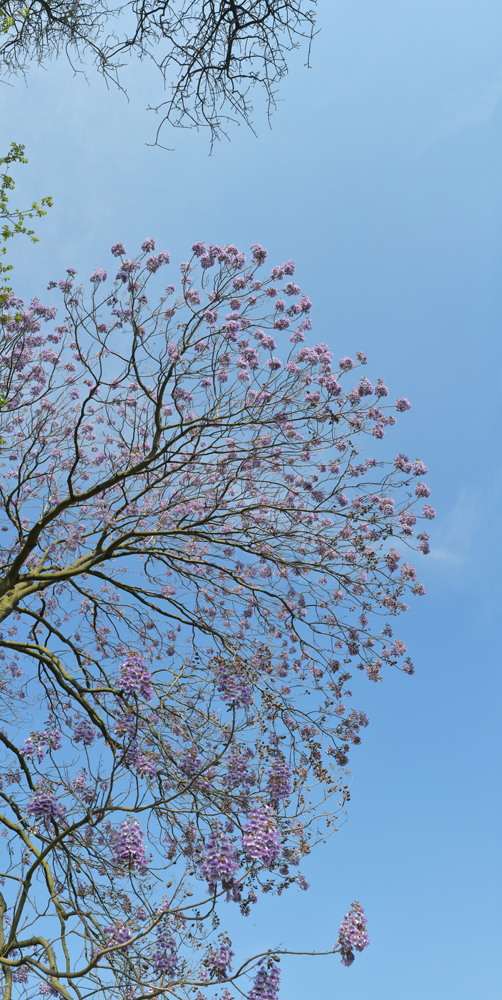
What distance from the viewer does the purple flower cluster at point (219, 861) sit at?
369 cm

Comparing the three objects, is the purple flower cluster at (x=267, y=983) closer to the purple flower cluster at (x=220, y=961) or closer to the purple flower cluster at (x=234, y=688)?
the purple flower cluster at (x=220, y=961)

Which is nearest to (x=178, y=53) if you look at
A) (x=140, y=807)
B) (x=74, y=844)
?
(x=140, y=807)

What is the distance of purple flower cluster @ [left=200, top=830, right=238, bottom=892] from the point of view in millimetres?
3691

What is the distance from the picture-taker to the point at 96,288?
25.8 feet

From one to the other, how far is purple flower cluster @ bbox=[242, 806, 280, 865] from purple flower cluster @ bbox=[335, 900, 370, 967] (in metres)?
0.68

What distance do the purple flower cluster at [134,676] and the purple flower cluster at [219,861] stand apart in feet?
3.62

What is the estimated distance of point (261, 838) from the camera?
3.74 meters

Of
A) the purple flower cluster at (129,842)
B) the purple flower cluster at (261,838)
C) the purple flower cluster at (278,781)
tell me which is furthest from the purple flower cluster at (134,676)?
the purple flower cluster at (261,838)

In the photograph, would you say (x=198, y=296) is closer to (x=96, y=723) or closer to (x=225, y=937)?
(x=96, y=723)

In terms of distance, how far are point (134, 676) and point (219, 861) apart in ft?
4.31

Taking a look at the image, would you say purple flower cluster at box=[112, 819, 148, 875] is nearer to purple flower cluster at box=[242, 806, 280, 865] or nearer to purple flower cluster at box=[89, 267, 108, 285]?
purple flower cluster at box=[242, 806, 280, 865]

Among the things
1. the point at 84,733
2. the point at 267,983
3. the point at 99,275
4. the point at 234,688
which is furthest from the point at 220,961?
the point at 99,275

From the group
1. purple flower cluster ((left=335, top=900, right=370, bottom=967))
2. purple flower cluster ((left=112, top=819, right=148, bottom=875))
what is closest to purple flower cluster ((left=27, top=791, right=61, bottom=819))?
purple flower cluster ((left=112, top=819, right=148, bottom=875))

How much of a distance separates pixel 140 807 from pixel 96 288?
19.2 feet
